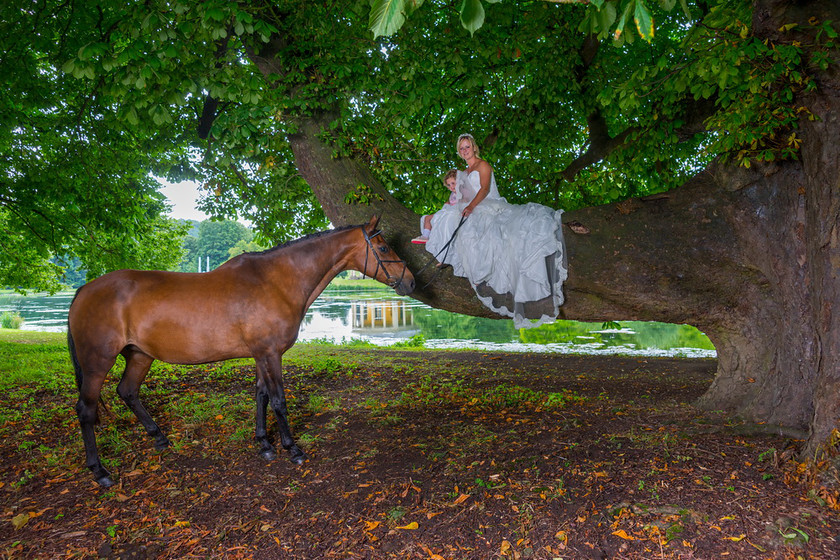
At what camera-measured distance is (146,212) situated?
12703mm

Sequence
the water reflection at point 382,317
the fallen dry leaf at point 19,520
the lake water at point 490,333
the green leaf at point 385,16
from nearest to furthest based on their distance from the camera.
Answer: the green leaf at point 385,16 < the fallen dry leaf at point 19,520 < the lake water at point 490,333 < the water reflection at point 382,317

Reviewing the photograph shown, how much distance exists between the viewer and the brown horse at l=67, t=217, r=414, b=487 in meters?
4.64

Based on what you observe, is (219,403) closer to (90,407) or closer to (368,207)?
(90,407)

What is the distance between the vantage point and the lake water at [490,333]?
48.1 ft

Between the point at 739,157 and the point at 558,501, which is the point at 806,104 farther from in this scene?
the point at 558,501

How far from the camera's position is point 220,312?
4781 mm

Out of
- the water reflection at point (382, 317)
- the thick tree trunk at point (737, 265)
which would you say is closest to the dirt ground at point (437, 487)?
the thick tree trunk at point (737, 265)

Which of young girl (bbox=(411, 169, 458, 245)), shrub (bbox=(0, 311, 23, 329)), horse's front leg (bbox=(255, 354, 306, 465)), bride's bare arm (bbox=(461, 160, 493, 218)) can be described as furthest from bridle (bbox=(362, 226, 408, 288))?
shrub (bbox=(0, 311, 23, 329))

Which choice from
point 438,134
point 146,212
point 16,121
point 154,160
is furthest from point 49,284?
point 438,134

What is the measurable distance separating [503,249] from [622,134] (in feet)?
14.2

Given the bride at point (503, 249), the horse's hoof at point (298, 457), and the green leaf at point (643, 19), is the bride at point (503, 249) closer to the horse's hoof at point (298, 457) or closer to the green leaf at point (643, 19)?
the horse's hoof at point (298, 457)

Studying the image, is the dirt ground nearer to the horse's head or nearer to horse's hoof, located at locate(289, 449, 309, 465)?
horse's hoof, located at locate(289, 449, 309, 465)

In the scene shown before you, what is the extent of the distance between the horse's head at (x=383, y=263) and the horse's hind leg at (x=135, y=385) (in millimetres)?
2637

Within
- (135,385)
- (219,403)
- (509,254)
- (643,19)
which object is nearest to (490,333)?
(219,403)
